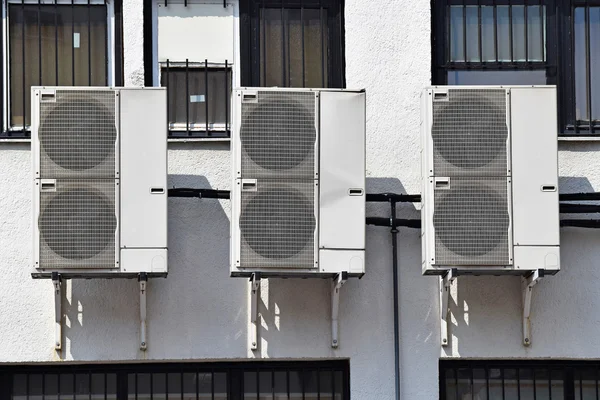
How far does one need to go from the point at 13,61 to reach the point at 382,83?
9.45 feet

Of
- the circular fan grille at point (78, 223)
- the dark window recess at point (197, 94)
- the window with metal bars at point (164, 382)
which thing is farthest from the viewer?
the dark window recess at point (197, 94)

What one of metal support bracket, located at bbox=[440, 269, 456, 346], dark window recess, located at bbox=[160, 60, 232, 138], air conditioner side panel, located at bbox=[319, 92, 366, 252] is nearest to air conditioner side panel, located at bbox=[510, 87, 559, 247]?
metal support bracket, located at bbox=[440, 269, 456, 346]

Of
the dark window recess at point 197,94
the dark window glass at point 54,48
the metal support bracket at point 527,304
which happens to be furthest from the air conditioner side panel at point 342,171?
the dark window glass at point 54,48

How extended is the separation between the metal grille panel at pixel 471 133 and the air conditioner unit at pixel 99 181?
6.60 ft

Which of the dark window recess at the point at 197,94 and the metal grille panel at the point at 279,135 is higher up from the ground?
the dark window recess at the point at 197,94

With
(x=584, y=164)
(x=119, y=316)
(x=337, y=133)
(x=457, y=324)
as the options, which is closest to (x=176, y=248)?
(x=119, y=316)

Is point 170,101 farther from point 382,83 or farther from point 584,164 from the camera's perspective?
point 584,164

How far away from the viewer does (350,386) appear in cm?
1049

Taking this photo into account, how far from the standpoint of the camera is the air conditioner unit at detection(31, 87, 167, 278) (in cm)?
998

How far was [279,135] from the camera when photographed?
10.1 m

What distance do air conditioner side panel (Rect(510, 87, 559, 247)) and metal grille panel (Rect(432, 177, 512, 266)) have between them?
104 millimetres

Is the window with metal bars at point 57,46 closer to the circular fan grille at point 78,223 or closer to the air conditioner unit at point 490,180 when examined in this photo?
the circular fan grille at point 78,223

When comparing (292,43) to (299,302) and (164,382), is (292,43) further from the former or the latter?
(164,382)

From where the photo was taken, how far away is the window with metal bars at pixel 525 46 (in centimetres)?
1100
